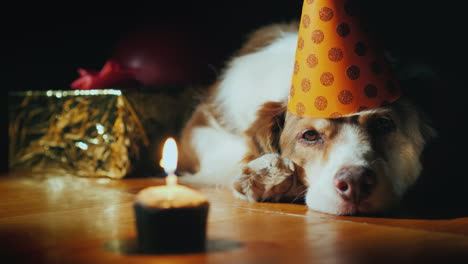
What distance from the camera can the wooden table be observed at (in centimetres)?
110

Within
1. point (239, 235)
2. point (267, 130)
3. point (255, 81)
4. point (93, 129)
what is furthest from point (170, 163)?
point (93, 129)

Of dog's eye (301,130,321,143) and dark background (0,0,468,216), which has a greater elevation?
dark background (0,0,468,216)

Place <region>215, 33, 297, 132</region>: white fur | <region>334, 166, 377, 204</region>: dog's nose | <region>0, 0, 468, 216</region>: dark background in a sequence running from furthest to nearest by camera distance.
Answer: <region>215, 33, 297, 132</region>: white fur
<region>0, 0, 468, 216</region>: dark background
<region>334, 166, 377, 204</region>: dog's nose

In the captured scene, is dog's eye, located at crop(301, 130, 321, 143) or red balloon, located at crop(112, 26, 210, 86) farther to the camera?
red balloon, located at crop(112, 26, 210, 86)

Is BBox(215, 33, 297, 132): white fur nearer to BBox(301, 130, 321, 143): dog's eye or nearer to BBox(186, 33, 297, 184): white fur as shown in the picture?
BBox(186, 33, 297, 184): white fur

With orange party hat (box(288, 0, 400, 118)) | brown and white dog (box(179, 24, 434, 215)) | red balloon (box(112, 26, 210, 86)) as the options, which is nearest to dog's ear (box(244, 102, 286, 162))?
brown and white dog (box(179, 24, 434, 215))

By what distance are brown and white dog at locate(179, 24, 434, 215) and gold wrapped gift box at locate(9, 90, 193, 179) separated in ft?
1.33

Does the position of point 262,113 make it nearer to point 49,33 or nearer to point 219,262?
point 219,262

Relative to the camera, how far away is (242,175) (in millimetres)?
1968

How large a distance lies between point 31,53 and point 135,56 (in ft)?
3.37

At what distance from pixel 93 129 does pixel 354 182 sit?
166 cm

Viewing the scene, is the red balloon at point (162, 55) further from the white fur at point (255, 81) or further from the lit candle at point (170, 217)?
the lit candle at point (170, 217)

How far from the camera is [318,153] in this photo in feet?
6.24

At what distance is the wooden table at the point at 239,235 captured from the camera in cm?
110
